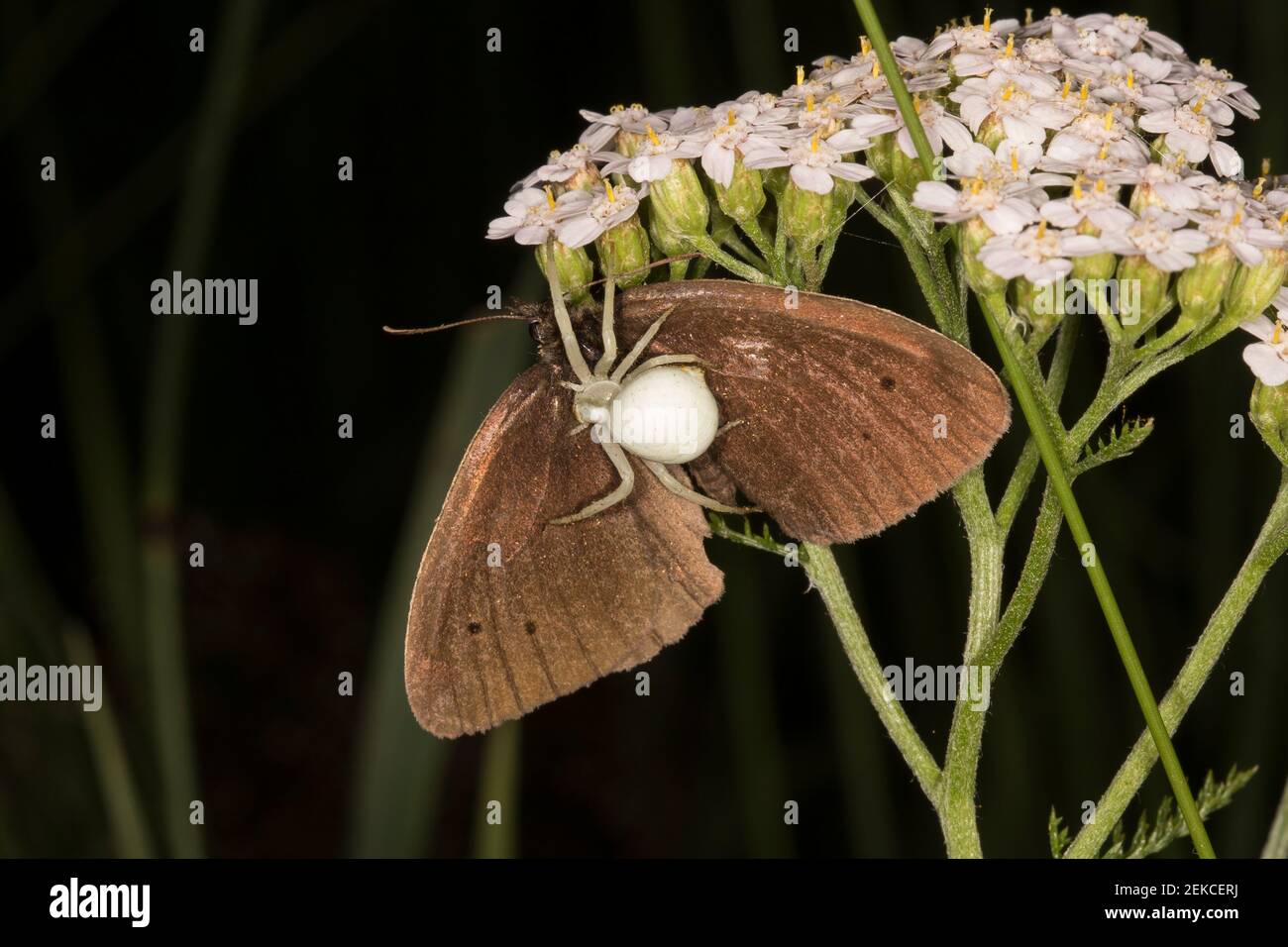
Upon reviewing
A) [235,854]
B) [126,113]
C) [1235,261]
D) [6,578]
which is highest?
[126,113]

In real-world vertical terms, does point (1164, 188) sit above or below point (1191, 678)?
above

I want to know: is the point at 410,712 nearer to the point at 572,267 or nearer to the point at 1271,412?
the point at 572,267

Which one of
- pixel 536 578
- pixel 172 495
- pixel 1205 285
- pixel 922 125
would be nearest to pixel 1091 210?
pixel 1205 285

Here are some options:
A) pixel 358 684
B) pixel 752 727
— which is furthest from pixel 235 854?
pixel 752 727

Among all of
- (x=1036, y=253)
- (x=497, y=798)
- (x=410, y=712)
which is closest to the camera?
(x=1036, y=253)

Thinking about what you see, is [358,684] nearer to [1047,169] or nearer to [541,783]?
[541,783]
